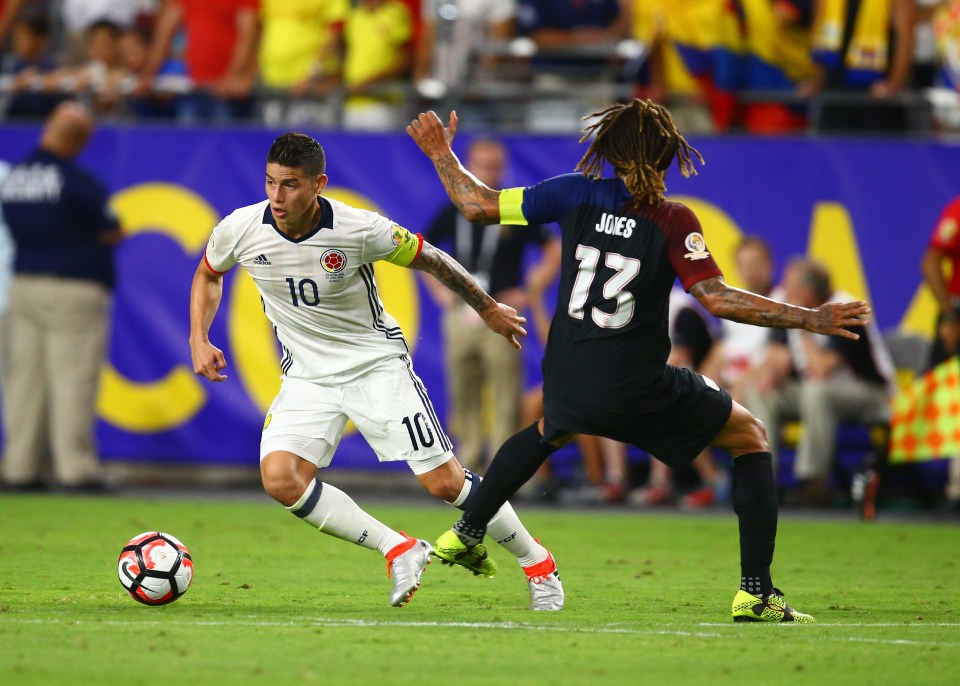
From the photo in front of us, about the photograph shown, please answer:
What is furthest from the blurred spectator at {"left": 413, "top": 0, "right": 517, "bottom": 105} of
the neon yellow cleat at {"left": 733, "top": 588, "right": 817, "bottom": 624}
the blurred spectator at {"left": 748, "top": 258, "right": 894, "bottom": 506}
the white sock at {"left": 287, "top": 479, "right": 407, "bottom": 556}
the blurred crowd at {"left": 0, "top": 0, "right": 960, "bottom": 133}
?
the neon yellow cleat at {"left": 733, "top": 588, "right": 817, "bottom": 624}

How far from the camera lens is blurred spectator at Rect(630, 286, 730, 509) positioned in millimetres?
13625

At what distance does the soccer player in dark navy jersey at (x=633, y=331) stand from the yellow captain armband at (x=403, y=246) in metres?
0.47

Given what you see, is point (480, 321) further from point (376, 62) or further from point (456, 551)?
point (456, 551)

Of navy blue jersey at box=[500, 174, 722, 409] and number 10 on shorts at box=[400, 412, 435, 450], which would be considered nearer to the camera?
Answer: navy blue jersey at box=[500, 174, 722, 409]

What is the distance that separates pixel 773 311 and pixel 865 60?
8.39 metres

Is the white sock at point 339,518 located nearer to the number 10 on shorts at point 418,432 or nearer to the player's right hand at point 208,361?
the number 10 on shorts at point 418,432

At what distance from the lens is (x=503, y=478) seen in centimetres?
698

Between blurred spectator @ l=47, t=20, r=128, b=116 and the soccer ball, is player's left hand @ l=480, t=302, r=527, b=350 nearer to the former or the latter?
the soccer ball

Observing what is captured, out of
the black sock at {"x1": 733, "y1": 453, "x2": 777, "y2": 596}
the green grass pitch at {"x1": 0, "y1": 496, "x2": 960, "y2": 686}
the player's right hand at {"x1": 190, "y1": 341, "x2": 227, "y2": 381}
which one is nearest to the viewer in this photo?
the green grass pitch at {"x1": 0, "y1": 496, "x2": 960, "y2": 686}

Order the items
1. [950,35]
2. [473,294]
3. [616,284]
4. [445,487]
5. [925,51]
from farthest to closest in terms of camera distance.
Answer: [925,51]
[950,35]
[445,487]
[473,294]
[616,284]

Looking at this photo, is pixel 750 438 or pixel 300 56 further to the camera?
pixel 300 56

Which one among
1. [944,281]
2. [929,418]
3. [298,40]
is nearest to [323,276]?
[929,418]

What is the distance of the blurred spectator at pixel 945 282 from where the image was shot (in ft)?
40.7

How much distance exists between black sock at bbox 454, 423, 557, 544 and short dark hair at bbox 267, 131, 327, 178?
5.20 ft
